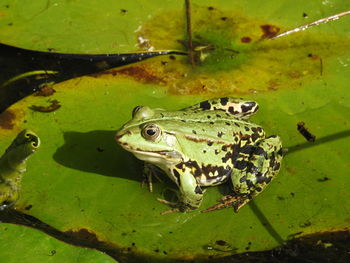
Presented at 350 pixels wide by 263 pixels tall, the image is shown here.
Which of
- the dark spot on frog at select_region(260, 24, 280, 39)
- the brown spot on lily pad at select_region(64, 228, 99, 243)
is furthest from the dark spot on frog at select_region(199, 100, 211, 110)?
the brown spot on lily pad at select_region(64, 228, 99, 243)

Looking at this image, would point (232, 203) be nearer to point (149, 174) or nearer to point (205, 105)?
point (149, 174)

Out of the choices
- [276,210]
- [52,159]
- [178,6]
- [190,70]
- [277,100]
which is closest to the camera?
[276,210]

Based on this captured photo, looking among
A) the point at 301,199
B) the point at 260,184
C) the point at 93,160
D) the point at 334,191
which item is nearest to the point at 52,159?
the point at 93,160

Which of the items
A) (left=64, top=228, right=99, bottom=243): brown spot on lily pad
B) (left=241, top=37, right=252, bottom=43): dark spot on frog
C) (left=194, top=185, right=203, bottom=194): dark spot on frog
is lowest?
(left=64, top=228, right=99, bottom=243): brown spot on lily pad

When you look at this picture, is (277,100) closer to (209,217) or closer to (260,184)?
(260,184)

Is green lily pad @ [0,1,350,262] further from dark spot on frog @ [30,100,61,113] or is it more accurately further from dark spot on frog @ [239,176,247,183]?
dark spot on frog @ [239,176,247,183]

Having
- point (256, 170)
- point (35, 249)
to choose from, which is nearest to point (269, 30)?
point (256, 170)

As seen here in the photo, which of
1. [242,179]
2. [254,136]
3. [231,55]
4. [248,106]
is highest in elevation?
[231,55]

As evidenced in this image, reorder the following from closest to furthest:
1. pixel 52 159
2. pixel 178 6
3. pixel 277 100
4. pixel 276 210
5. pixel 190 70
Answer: pixel 276 210 < pixel 52 159 < pixel 277 100 < pixel 190 70 < pixel 178 6
